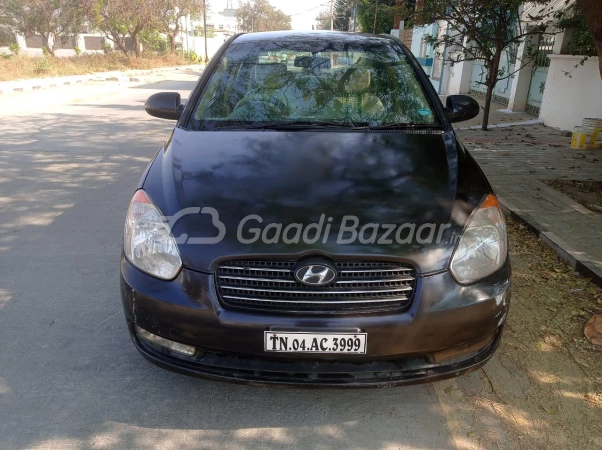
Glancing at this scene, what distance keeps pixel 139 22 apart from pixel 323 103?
115 ft

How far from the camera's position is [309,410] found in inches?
93.4

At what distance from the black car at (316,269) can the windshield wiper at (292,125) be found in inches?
16.4

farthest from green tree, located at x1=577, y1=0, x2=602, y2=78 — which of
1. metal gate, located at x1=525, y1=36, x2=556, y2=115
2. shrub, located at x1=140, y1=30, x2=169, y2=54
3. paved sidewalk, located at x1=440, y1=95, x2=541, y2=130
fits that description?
shrub, located at x1=140, y1=30, x2=169, y2=54

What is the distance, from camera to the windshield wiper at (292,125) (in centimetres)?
299

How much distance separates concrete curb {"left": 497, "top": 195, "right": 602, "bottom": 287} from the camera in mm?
3630

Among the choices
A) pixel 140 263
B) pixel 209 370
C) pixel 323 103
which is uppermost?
pixel 323 103

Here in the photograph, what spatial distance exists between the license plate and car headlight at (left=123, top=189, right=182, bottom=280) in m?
0.50

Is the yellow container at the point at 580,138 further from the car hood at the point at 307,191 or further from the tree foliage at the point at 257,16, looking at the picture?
the tree foliage at the point at 257,16

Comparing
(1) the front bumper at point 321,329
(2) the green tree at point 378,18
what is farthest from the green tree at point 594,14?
(2) the green tree at point 378,18

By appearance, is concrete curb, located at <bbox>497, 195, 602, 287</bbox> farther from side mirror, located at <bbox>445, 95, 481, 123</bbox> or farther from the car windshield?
the car windshield

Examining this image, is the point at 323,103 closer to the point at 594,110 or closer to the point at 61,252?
the point at 61,252

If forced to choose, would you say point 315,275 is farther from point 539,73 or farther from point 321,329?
point 539,73

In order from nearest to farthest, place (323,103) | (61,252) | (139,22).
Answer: (323,103) < (61,252) < (139,22)

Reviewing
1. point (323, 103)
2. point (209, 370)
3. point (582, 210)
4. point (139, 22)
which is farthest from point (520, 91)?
point (139, 22)
